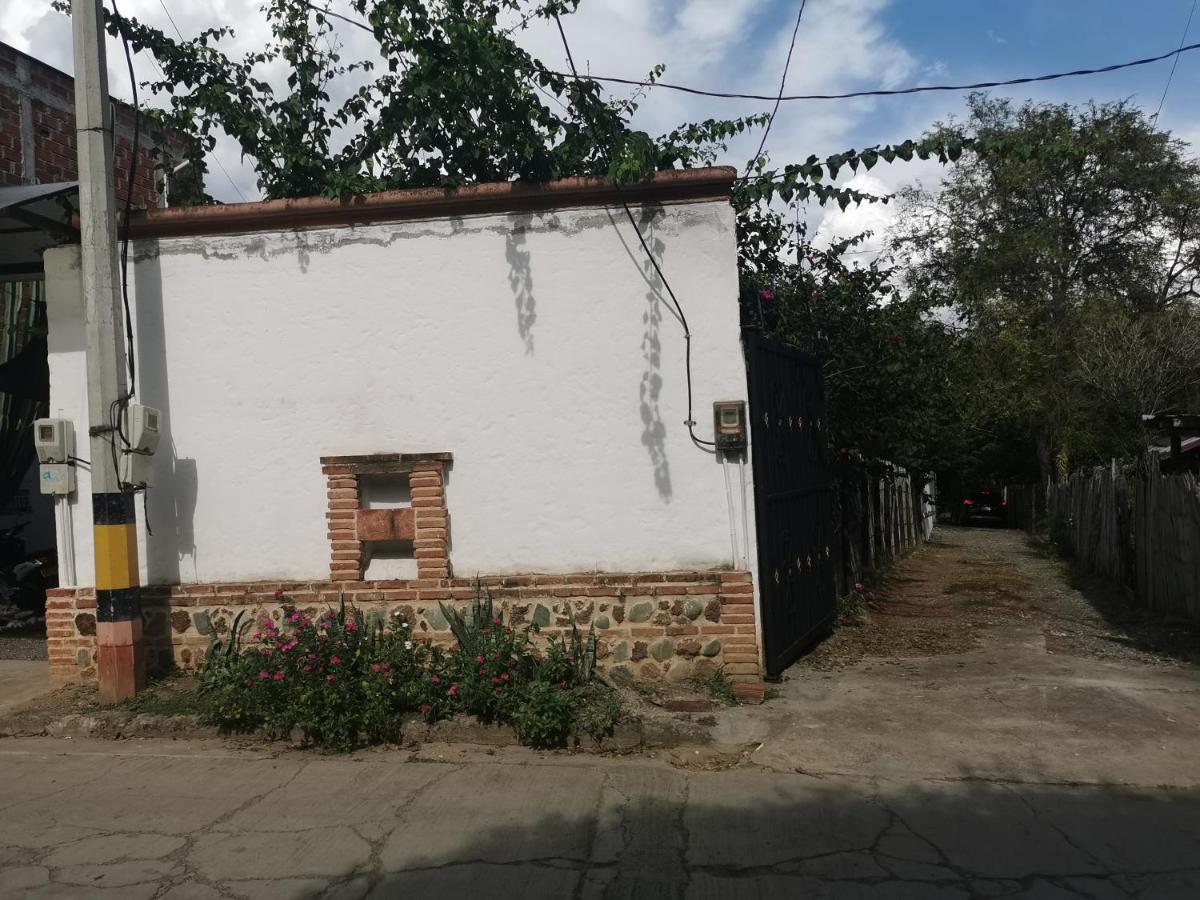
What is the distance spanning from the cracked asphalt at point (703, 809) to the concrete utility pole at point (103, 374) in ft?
2.32

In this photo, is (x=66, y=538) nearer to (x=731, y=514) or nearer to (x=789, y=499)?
(x=731, y=514)

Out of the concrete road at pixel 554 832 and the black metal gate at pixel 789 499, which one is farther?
the black metal gate at pixel 789 499

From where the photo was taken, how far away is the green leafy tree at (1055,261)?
25.2 meters

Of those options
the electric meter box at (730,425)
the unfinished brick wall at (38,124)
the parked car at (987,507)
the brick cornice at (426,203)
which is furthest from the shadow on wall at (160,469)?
the parked car at (987,507)

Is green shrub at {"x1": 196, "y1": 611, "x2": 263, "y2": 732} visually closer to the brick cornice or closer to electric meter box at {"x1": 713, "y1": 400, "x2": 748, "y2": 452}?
the brick cornice

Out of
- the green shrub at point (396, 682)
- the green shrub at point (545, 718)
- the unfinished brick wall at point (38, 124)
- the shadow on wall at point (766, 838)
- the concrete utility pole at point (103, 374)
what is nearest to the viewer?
the shadow on wall at point (766, 838)

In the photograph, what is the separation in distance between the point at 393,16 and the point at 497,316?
3184 millimetres

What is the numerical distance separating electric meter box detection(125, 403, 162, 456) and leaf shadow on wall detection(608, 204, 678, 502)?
3370mm

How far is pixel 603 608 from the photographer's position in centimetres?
695

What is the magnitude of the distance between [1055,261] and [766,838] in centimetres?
2584

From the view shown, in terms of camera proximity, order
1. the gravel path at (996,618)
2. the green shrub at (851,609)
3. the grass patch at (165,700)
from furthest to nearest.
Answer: the green shrub at (851,609) → the gravel path at (996,618) → the grass patch at (165,700)

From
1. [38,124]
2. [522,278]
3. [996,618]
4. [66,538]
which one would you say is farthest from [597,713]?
[38,124]

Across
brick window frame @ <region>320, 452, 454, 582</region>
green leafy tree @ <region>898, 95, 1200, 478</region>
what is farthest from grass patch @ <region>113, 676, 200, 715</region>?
green leafy tree @ <region>898, 95, 1200, 478</region>

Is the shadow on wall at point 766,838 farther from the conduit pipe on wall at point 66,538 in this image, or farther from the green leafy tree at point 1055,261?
the green leafy tree at point 1055,261
